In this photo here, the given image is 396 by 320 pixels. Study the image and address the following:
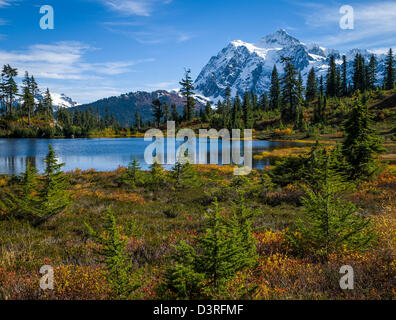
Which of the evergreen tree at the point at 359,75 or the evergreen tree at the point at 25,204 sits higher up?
the evergreen tree at the point at 359,75

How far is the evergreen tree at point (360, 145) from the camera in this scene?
13976 mm

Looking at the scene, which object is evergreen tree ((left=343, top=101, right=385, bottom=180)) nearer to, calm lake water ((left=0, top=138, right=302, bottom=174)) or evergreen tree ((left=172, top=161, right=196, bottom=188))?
evergreen tree ((left=172, top=161, right=196, bottom=188))

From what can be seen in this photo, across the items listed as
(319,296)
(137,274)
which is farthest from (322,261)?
(137,274)

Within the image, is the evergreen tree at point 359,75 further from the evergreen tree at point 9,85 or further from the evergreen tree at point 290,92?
the evergreen tree at point 9,85

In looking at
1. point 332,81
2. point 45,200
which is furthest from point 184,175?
point 332,81

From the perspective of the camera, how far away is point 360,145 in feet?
45.6

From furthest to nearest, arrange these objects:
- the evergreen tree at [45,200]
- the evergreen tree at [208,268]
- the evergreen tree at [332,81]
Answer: the evergreen tree at [332,81]
the evergreen tree at [45,200]
the evergreen tree at [208,268]

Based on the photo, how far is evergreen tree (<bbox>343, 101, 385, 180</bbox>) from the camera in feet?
45.9

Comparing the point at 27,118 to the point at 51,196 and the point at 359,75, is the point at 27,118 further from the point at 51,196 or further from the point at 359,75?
the point at 359,75

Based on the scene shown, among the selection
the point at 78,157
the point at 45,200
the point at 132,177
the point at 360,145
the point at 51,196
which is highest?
the point at 360,145

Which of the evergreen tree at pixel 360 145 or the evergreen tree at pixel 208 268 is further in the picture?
the evergreen tree at pixel 360 145

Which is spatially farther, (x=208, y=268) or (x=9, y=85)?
(x=9, y=85)

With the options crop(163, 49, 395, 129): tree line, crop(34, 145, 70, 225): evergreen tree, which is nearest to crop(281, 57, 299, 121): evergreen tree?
crop(163, 49, 395, 129): tree line

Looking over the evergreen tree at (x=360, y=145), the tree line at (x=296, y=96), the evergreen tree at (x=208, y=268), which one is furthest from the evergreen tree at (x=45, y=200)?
the tree line at (x=296, y=96)
